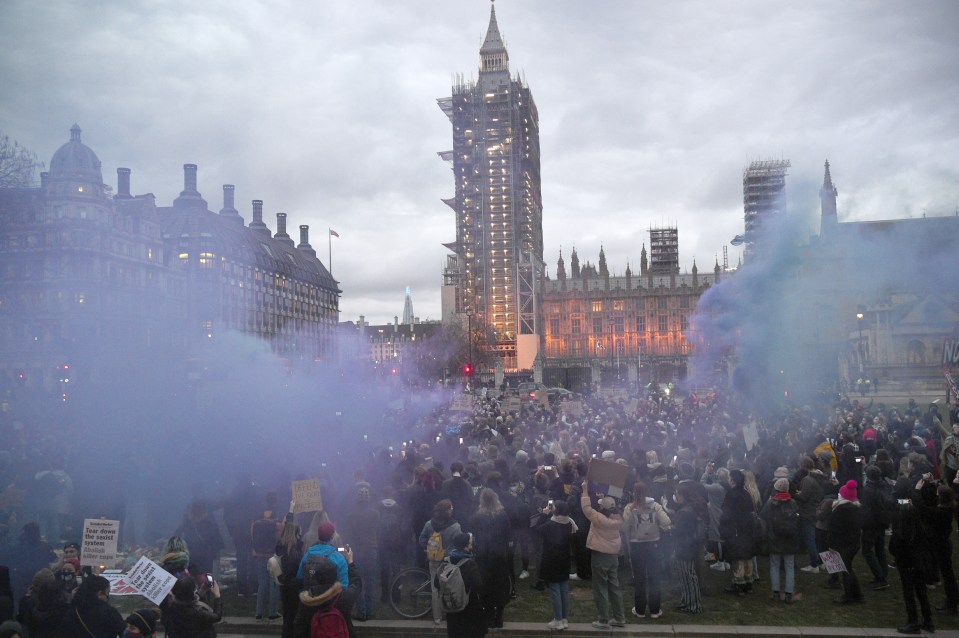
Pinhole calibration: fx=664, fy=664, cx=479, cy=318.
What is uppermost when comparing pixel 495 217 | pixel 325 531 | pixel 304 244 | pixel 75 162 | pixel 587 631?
pixel 304 244

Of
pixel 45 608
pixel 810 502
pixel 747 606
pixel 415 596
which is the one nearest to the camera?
pixel 45 608

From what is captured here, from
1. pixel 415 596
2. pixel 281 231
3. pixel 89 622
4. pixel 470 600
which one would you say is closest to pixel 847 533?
pixel 470 600

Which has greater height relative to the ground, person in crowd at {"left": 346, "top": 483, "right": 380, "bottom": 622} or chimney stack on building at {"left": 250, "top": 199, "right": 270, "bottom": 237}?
chimney stack on building at {"left": 250, "top": 199, "right": 270, "bottom": 237}

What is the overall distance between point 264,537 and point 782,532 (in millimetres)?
6505

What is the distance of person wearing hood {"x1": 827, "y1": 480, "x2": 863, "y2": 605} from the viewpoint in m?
8.38

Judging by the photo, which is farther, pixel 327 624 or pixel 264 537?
pixel 264 537

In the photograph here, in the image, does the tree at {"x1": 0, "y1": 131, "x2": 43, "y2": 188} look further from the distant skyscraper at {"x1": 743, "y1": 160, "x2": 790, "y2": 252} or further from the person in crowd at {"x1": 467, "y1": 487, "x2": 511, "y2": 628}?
the distant skyscraper at {"x1": 743, "y1": 160, "x2": 790, "y2": 252}

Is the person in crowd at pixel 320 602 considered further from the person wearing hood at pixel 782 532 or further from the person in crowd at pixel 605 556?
the person wearing hood at pixel 782 532

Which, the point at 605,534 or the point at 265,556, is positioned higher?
the point at 605,534

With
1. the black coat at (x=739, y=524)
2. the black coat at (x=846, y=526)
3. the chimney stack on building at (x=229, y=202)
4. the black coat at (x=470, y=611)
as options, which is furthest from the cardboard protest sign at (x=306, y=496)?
the chimney stack on building at (x=229, y=202)

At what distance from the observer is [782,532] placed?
27.4 feet

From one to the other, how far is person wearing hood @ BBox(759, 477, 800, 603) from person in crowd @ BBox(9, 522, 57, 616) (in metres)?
8.56

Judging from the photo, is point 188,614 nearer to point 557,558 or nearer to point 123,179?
point 557,558

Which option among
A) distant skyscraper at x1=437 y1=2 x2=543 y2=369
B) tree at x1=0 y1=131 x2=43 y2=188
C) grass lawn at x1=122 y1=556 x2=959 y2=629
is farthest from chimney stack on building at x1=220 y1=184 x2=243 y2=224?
grass lawn at x1=122 y1=556 x2=959 y2=629
